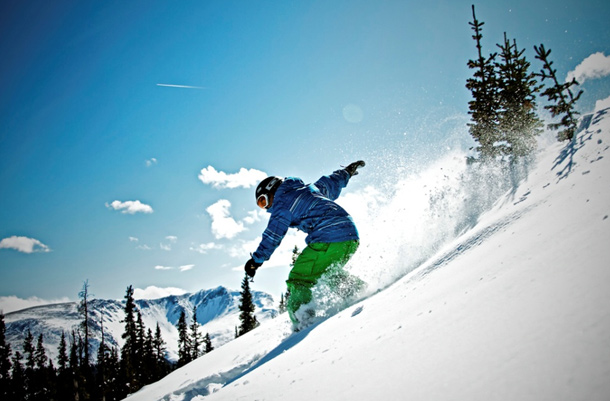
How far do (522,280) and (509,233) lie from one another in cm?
128

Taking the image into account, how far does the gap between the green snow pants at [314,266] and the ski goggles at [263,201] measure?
1.09 m

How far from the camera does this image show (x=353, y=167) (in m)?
6.31

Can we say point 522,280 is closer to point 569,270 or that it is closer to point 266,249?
point 569,270

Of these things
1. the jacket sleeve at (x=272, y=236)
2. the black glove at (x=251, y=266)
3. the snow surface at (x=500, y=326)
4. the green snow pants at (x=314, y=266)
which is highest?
the jacket sleeve at (x=272, y=236)

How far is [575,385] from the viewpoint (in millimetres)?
688

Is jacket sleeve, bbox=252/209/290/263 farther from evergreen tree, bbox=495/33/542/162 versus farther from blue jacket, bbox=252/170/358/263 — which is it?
evergreen tree, bbox=495/33/542/162

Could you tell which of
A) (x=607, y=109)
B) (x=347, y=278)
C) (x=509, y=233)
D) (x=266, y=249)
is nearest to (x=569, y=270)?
(x=509, y=233)

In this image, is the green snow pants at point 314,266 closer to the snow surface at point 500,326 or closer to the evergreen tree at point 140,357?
the snow surface at point 500,326

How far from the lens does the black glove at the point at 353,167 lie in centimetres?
627

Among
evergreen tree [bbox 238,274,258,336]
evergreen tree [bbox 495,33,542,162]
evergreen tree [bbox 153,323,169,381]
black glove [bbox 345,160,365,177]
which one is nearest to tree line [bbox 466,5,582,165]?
evergreen tree [bbox 495,33,542,162]

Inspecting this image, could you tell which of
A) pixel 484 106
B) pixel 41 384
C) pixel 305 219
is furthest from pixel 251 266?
pixel 41 384

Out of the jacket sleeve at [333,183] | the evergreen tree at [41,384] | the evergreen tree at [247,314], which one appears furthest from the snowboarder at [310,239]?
the evergreen tree at [41,384]

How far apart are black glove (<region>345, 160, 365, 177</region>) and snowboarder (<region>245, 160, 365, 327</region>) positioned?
1783 mm

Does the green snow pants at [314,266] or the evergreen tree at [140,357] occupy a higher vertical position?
the evergreen tree at [140,357]
